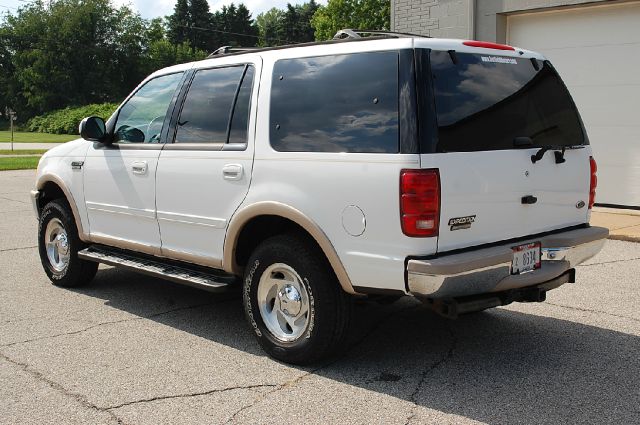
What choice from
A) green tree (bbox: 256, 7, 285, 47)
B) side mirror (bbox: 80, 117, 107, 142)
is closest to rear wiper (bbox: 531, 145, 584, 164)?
side mirror (bbox: 80, 117, 107, 142)

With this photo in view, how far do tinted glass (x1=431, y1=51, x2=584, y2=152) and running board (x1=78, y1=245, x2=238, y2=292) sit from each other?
188cm

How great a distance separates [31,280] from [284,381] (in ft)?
12.3

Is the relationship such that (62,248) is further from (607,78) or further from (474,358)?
(607,78)

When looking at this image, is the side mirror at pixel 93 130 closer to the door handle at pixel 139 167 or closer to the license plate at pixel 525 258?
the door handle at pixel 139 167

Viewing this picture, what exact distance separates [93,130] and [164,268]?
1.36 metres

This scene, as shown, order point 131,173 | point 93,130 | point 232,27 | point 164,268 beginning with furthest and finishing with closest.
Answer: point 232,27, point 93,130, point 131,173, point 164,268

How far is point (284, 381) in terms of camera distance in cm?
421

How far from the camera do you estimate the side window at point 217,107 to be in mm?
4824

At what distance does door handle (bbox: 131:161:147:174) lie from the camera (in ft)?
17.6

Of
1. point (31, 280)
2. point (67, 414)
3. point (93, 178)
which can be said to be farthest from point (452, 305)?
point (31, 280)

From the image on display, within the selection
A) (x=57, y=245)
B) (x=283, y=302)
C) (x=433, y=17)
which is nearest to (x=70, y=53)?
(x=433, y=17)

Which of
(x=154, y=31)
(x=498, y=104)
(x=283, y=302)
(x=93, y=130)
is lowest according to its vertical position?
(x=283, y=302)

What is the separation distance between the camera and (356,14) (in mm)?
68500

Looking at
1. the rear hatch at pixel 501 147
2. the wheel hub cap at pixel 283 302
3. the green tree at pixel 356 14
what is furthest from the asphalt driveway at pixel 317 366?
the green tree at pixel 356 14
